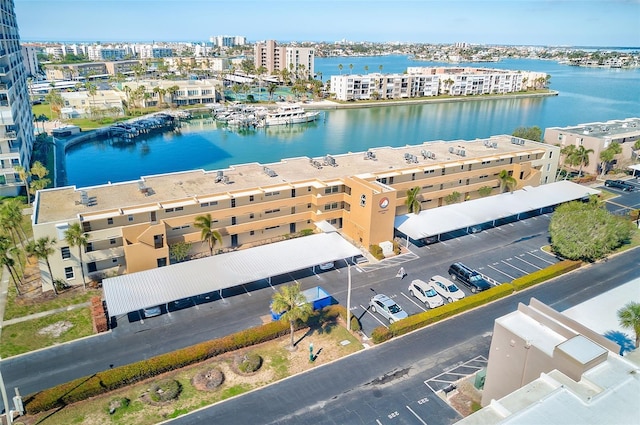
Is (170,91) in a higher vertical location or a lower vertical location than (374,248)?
higher

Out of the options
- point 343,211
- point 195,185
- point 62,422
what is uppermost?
point 195,185

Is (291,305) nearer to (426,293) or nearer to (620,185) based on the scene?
(426,293)

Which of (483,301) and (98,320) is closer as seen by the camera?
(98,320)

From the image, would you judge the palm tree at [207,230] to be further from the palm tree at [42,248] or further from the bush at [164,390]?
the bush at [164,390]

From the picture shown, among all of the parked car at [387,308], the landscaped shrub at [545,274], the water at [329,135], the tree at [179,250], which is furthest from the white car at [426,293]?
the water at [329,135]

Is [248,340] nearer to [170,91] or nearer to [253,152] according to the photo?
[253,152]

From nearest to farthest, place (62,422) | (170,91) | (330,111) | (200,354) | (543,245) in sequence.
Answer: (62,422), (200,354), (543,245), (170,91), (330,111)

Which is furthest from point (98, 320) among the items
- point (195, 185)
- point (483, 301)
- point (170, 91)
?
point (170, 91)
